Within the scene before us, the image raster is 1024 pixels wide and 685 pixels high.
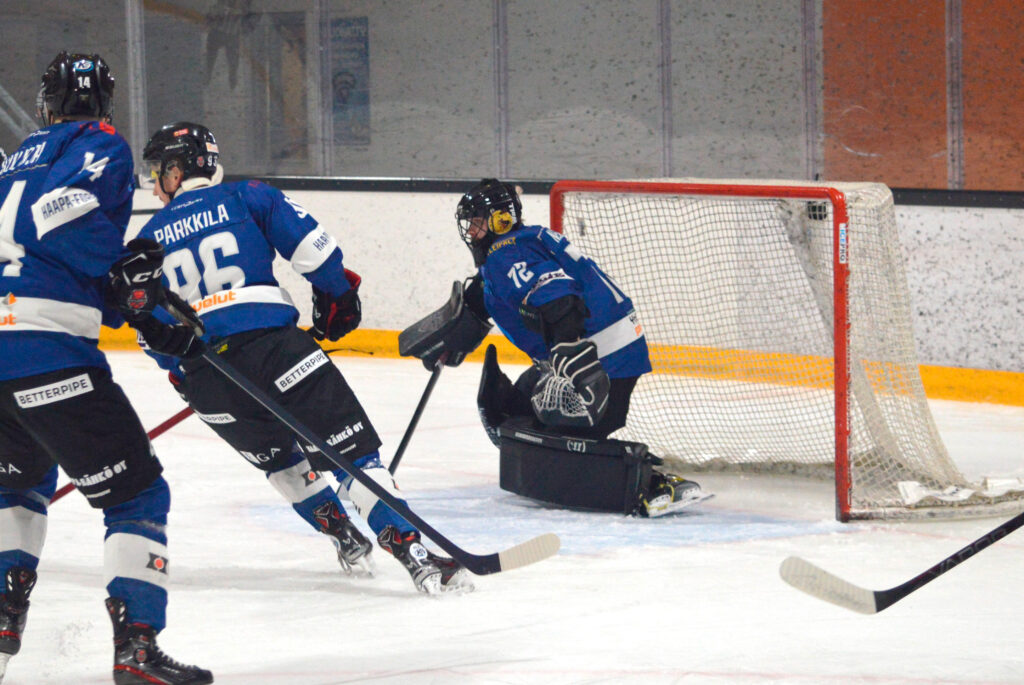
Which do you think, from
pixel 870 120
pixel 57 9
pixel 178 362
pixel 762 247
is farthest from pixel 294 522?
pixel 57 9

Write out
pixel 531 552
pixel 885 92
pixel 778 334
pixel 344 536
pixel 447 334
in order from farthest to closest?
pixel 885 92
pixel 778 334
pixel 447 334
pixel 344 536
pixel 531 552

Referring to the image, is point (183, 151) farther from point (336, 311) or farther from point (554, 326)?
point (554, 326)

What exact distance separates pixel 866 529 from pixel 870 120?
3.26 meters

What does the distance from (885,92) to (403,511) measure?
423cm

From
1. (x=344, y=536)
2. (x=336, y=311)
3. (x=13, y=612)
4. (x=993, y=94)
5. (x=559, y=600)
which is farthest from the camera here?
(x=993, y=94)

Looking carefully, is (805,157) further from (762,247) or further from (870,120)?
(762,247)

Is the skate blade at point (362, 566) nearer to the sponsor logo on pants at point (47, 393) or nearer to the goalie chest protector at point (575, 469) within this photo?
the goalie chest protector at point (575, 469)

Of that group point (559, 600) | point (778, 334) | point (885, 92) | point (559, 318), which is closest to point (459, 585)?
point (559, 600)

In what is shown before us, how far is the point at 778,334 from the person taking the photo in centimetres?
518

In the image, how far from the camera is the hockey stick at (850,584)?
Answer: 254 centimetres

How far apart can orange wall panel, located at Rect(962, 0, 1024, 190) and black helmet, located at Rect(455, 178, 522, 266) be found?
9.53 feet

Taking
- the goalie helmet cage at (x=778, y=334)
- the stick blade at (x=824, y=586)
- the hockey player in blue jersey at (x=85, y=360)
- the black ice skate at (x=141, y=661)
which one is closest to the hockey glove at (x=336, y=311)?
the hockey player in blue jersey at (x=85, y=360)

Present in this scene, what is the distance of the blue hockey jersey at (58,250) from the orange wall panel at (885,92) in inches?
178

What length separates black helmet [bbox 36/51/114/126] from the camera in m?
2.61
